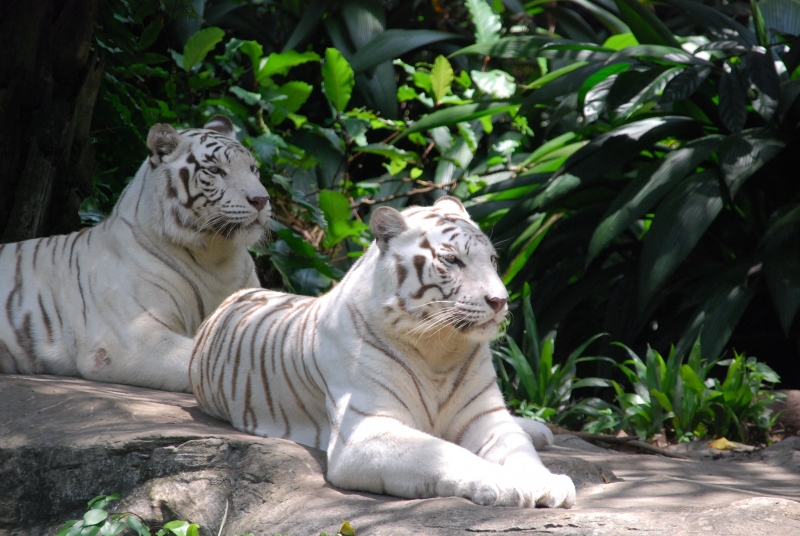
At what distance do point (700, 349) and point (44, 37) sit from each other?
425 centimetres

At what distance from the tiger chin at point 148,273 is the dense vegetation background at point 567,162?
669 millimetres

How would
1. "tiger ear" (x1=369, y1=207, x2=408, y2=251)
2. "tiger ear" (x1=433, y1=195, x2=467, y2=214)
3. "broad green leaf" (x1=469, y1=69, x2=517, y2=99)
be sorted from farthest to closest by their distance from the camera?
"broad green leaf" (x1=469, y1=69, x2=517, y2=99) < "tiger ear" (x1=433, y1=195, x2=467, y2=214) < "tiger ear" (x1=369, y1=207, x2=408, y2=251)

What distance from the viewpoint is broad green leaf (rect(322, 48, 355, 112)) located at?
23.8ft

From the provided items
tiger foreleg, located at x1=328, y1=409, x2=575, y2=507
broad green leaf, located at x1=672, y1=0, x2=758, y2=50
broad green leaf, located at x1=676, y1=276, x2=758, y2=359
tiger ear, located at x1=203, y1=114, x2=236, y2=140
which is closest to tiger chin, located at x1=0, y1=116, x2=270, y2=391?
tiger ear, located at x1=203, y1=114, x2=236, y2=140

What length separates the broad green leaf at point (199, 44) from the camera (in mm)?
6430

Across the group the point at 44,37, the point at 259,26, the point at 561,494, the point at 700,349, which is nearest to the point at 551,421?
the point at 700,349

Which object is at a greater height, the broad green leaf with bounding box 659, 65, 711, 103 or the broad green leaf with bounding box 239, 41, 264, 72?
the broad green leaf with bounding box 239, 41, 264, 72

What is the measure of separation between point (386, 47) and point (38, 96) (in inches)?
165

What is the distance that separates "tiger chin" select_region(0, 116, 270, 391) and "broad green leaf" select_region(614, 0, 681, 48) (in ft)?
11.1

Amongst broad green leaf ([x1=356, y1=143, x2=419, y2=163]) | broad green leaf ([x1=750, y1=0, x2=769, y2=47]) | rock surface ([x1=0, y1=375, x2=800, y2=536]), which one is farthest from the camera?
broad green leaf ([x1=356, y1=143, x2=419, y2=163])

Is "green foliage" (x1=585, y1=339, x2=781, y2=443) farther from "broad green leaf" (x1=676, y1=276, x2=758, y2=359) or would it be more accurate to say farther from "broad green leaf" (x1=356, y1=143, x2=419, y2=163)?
"broad green leaf" (x1=356, y1=143, x2=419, y2=163)

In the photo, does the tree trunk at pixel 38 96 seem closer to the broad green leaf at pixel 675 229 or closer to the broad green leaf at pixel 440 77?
the broad green leaf at pixel 440 77

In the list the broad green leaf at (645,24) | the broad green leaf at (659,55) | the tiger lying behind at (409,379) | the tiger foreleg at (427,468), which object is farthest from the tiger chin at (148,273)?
the broad green leaf at (645,24)

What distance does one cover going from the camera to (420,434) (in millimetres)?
2775
